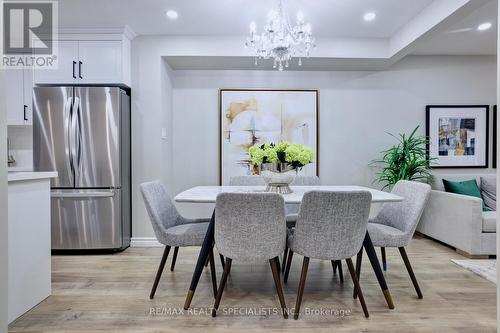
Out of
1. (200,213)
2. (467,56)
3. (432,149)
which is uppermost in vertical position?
(467,56)

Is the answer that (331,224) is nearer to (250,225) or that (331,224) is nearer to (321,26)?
(250,225)

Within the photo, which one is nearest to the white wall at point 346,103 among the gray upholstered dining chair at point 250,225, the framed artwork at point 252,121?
the framed artwork at point 252,121

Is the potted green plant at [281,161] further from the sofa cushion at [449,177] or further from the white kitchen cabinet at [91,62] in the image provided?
the sofa cushion at [449,177]

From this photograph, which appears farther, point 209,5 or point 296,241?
point 209,5

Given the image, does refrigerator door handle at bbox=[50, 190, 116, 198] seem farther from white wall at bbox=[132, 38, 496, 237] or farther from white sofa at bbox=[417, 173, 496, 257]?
white sofa at bbox=[417, 173, 496, 257]

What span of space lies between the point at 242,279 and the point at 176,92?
8.56ft

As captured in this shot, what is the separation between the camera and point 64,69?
343cm

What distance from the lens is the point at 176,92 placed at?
4.13 metres

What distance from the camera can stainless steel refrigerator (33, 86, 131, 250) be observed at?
329 centimetres

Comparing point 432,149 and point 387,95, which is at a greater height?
point 387,95

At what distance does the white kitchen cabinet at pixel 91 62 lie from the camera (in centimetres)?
342

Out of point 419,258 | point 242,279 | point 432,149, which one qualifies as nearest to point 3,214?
point 242,279

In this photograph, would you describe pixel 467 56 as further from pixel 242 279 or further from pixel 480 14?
pixel 242 279

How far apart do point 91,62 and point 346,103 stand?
10.4ft
